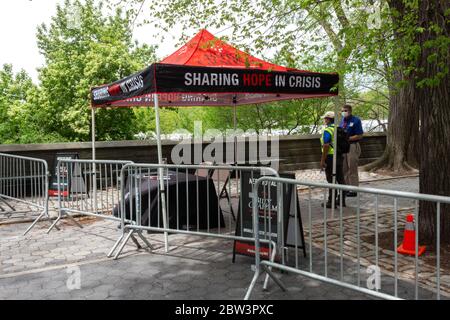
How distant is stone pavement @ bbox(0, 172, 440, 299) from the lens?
4.39 metres

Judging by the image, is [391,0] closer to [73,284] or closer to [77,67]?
[73,284]

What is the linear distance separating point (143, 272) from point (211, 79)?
9.42 ft

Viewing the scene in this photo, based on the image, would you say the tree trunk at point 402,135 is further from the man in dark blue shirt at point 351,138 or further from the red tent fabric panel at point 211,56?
the red tent fabric panel at point 211,56

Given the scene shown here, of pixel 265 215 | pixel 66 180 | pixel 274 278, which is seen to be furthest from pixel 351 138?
pixel 66 180

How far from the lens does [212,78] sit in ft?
20.7

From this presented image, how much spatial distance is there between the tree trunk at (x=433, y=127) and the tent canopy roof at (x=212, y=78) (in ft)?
5.60

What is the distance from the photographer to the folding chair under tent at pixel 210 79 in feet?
19.6

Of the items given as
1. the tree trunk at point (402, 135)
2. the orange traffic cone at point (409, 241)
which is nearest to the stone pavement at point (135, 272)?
the orange traffic cone at point (409, 241)

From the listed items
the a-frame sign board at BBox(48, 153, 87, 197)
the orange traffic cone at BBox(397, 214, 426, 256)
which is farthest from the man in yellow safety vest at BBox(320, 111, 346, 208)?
the a-frame sign board at BBox(48, 153, 87, 197)

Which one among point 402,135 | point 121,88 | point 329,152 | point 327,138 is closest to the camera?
point 121,88

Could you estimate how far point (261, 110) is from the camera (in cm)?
1981

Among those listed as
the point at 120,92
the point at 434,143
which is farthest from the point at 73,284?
the point at 434,143

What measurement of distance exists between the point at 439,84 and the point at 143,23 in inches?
264

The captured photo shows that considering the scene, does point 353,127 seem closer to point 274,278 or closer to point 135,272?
point 274,278
